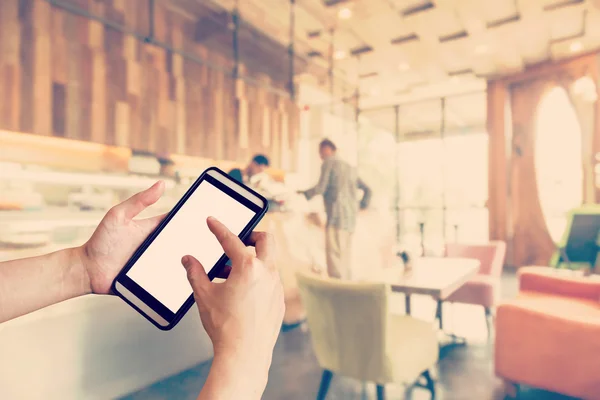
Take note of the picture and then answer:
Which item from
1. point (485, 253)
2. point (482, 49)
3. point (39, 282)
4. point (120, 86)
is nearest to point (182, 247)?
point (39, 282)

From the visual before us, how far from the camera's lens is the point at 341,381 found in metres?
2.49

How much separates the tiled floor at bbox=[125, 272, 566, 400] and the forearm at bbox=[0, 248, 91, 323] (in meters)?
1.50

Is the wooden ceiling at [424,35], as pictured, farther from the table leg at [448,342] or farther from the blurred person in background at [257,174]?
the table leg at [448,342]

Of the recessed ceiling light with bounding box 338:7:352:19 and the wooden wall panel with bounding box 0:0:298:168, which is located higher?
the recessed ceiling light with bounding box 338:7:352:19

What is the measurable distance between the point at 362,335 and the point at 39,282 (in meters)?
1.28

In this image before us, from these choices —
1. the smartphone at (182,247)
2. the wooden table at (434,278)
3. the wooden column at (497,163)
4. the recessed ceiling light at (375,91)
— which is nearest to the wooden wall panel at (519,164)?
the wooden column at (497,163)

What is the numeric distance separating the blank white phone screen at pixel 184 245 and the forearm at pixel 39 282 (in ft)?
0.40

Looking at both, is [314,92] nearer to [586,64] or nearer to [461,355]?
[586,64]

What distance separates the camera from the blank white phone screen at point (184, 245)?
0.78 m

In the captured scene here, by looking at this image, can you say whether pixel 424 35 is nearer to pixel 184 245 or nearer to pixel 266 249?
pixel 184 245

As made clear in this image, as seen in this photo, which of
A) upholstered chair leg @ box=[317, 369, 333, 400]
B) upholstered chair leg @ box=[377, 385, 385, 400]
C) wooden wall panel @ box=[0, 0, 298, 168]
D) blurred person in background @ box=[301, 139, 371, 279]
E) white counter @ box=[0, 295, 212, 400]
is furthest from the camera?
blurred person in background @ box=[301, 139, 371, 279]

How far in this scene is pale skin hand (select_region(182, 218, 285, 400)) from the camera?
1.59 ft

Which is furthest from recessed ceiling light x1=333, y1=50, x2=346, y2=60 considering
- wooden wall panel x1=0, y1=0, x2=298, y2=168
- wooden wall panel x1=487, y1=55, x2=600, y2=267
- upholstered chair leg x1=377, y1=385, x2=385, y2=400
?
upholstered chair leg x1=377, y1=385, x2=385, y2=400

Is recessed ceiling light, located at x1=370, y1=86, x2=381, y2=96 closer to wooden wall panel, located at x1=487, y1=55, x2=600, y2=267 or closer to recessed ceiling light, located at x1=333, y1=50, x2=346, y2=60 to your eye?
recessed ceiling light, located at x1=333, y1=50, x2=346, y2=60
